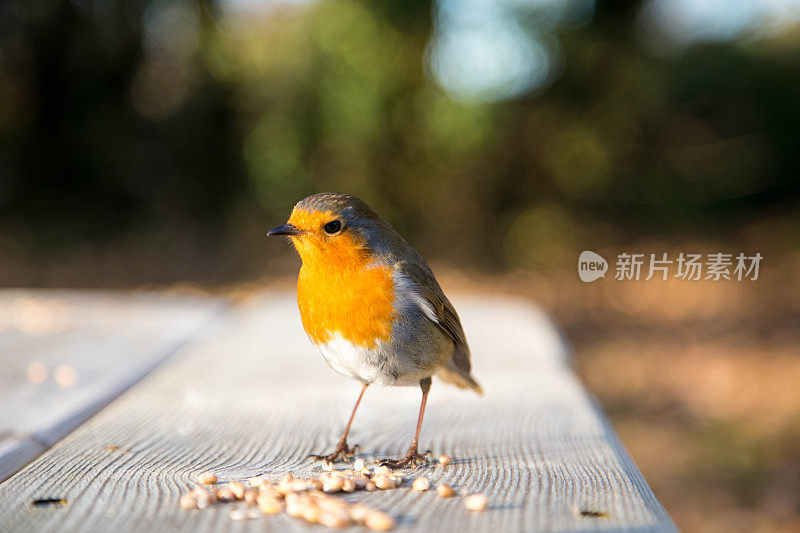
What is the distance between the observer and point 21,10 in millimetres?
9875

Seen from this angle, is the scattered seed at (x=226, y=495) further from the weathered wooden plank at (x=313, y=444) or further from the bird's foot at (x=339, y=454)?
the bird's foot at (x=339, y=454)

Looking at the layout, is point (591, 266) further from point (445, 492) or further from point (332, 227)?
point (445, 492)

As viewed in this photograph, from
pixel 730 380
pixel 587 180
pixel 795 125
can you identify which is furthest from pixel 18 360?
pixel 795 125

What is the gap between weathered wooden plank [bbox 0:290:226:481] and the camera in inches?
76.7

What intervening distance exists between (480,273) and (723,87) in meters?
4.41

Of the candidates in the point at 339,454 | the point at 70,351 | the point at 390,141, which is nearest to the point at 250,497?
the point at 339,454

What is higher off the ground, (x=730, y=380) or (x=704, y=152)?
(x=704, y=152)

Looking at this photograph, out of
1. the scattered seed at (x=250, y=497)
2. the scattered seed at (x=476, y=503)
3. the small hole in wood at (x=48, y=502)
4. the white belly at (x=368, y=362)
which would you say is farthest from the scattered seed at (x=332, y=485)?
the small hole in wood at (x=48, y=502)

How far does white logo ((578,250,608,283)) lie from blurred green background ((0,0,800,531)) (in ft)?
0.60

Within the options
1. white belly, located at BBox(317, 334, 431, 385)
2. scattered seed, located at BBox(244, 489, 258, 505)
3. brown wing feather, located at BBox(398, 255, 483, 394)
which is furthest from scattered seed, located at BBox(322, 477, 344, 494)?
brown wing feather, located at BBox(398, 255, 483, 394)

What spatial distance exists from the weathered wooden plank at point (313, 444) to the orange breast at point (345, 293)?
341mm

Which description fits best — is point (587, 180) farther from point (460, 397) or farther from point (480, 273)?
point (460, 397)

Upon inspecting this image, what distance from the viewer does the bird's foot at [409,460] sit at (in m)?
1.79

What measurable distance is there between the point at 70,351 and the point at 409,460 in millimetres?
1849
